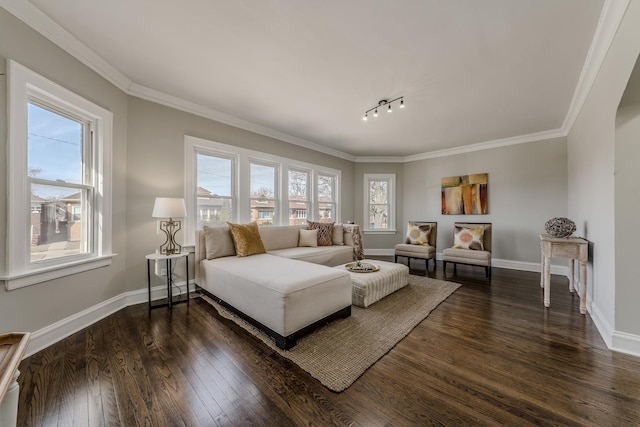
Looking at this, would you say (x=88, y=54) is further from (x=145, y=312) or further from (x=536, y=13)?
(x=536, y=13)

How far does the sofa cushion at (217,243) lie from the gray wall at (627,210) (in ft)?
12.6

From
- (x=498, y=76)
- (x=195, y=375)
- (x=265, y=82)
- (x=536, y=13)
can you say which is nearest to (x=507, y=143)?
(x=498, y=76)

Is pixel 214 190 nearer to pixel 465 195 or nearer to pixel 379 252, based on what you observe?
pixel 379 252

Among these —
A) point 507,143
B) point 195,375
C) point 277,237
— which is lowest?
point 195,375

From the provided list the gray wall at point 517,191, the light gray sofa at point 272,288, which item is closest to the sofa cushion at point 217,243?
the light gray sofa at point 272,288

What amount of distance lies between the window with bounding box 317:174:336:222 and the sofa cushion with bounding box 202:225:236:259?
7.98 feet

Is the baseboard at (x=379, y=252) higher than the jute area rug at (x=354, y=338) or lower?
higher

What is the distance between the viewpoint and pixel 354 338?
2.10 meters

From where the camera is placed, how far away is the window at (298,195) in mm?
4902

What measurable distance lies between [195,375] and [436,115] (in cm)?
415

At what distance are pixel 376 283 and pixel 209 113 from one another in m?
3.31

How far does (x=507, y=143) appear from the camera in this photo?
4.65 metres

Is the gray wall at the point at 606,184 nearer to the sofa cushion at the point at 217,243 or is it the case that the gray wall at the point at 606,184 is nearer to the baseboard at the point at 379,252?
the baseboard at the point at 379,252

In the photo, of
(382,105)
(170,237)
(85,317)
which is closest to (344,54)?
(382,105)
